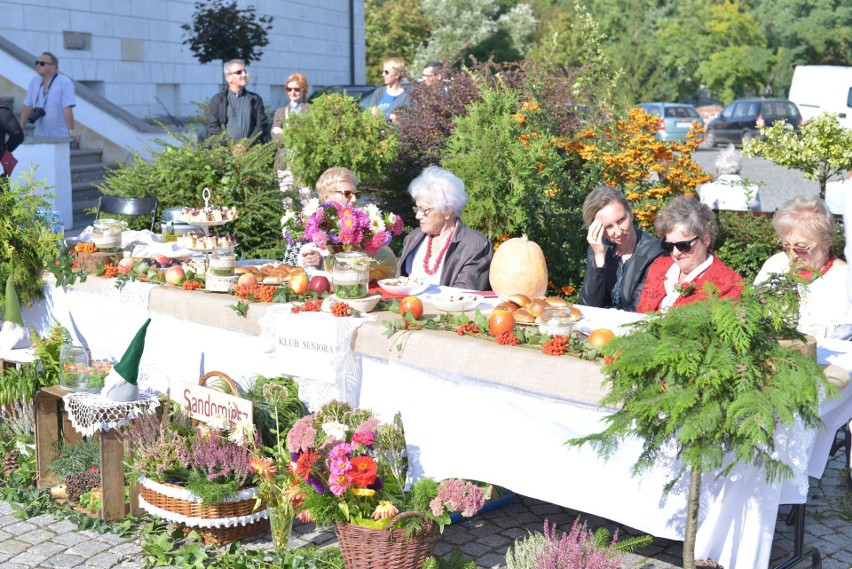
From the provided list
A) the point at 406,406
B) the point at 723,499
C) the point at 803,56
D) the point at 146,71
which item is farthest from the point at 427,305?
the point at 803,56

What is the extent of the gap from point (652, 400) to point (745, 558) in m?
0.72

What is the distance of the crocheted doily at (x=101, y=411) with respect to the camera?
4266 millimetres

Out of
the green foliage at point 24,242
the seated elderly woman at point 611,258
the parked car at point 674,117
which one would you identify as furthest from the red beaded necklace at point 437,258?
the parked car at point 674,117

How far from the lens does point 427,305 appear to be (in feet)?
14.3

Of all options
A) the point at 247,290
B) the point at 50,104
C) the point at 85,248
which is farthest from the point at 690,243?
the point at 50,104

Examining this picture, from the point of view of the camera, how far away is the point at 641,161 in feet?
23.6

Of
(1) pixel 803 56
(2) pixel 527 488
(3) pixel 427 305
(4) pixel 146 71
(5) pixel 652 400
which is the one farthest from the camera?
(1) pixel 803 56

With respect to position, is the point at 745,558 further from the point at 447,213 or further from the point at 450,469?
Result: the point at 447,213

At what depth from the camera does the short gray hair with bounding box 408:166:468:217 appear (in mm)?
5121

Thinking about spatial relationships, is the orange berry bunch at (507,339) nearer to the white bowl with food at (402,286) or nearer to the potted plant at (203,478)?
the white bowl with food at (402,286)

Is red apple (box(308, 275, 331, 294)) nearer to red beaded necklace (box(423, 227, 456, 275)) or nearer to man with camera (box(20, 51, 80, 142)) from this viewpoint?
red beaded necklace (box(423, 227, 456, 275))

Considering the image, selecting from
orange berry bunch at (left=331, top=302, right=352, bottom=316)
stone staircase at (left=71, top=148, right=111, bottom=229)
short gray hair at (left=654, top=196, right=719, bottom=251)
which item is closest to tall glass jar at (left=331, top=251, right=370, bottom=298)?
orange berry bunch at (left=331, top=302, right=352, bottom=316)

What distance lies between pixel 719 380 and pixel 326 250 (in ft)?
8.09

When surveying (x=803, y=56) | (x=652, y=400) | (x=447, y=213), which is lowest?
(x=652, y=400)
